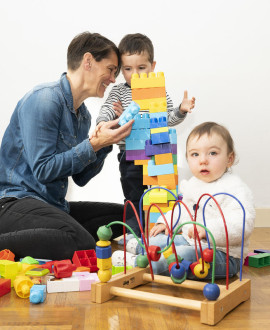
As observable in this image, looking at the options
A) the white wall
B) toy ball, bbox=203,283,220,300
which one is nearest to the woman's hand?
toy ball, bbox=203,283,220,300

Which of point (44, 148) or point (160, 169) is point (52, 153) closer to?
point (44, 148)

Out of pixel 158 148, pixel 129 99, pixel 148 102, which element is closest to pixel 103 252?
pixel 158 148

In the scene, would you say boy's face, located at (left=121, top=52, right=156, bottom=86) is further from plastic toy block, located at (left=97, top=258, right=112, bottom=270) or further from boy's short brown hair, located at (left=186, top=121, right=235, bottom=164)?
plastic toy block, located at (left=97, top=258, right=112, bottom=270)

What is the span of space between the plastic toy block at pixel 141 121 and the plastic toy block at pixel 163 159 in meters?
0.10

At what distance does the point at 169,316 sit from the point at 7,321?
350 millimetres

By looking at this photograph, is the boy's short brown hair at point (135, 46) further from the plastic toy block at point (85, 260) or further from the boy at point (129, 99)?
the plastic toy block at point (85, 260)

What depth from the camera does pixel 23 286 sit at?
3.75ft

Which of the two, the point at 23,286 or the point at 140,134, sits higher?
the point at 140,134

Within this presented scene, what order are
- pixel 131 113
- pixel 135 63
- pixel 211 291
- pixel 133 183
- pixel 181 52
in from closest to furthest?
pixel 211 291 < pixel 131 113 < pixel 135 63 < pixel 133 183 < pixel 181 52

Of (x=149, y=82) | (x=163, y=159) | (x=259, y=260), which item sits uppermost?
(x=149, y=82)

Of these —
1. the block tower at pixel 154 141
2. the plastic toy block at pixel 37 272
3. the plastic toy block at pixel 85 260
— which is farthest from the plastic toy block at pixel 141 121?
the plastic toy block at pixel 37 272

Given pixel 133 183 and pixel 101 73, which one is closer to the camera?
pixel 101 73

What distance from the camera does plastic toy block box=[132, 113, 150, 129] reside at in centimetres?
147

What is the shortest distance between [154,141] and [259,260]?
1.73 feet
